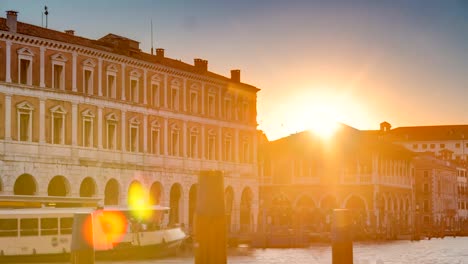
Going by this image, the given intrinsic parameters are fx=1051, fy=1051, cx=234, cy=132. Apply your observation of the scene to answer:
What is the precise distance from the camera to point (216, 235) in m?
9.72

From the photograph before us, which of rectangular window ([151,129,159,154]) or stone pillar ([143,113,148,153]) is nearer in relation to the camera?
stone pillar ([143,113,148,153])

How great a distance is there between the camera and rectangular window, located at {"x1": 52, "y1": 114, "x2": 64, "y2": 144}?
42594 mm

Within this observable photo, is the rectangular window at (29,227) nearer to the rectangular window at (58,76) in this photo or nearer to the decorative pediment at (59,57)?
the rectangular window at (58,76)

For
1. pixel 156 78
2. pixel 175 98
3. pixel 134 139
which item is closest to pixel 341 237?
pixel 134 139

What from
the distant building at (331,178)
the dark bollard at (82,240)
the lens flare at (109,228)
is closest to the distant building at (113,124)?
the lens flare at (109,228)

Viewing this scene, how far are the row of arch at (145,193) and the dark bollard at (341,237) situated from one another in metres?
28.0

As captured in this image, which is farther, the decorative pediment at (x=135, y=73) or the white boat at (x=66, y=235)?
the decorative pediment at (x=135, y=73)

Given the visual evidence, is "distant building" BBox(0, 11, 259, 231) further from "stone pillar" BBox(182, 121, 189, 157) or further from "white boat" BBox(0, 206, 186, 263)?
"white boat" BBox(0, 206, 186, 263)

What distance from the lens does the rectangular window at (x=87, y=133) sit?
44.3 metres

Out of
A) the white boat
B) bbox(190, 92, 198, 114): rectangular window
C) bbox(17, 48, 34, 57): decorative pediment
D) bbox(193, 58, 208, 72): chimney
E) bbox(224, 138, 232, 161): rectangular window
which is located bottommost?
the white boat

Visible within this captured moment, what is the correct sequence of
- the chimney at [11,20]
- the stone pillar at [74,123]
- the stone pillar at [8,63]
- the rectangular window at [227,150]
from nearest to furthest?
the stone pillar at [8,63], the chimney at [11,20], the stone pillar at [74,123], the rectangular window at [227,150]

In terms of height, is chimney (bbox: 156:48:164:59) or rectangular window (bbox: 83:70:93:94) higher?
chimney (bbox: 156:48:164:59)

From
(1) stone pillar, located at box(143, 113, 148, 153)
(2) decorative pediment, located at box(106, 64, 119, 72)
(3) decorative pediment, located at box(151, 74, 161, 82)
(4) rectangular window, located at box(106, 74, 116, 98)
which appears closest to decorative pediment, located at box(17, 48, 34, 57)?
(2) decorative pediment, located at box(106, 64, 119, 72)

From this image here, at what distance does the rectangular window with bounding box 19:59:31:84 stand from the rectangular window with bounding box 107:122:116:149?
19.4ft
